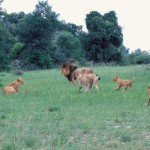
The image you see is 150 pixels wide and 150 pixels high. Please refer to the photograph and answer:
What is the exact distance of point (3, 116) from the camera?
13102 millimetres

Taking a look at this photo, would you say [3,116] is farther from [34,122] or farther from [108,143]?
[108,143]

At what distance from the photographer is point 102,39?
63062 mm

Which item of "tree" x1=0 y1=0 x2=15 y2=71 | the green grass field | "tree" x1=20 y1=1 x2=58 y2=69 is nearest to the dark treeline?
"tree" x1=20 y1=1 x2=58 y2=69

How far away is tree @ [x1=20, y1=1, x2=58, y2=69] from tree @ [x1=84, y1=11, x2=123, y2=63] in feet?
19.4

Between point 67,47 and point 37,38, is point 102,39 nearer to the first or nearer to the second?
point 67,47

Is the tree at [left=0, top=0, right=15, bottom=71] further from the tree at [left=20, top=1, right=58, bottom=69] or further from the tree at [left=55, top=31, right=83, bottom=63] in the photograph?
the tree at [left=55, top=31, right=83, bottom=63]

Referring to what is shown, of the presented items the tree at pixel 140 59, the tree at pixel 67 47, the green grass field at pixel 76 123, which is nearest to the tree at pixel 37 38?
the tree at pixel 67 47

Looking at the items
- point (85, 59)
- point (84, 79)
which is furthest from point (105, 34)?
point (84, 79)

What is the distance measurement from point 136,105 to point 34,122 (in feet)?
13.9

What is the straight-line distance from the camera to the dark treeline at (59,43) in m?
58.5

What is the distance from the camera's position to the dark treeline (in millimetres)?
58500

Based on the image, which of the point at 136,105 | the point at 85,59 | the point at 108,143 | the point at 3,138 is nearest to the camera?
the point at 108,143

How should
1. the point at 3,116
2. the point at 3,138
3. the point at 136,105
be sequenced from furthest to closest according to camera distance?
1. the point at 136,105
2. the point at 3,116
3. the point at 3,138

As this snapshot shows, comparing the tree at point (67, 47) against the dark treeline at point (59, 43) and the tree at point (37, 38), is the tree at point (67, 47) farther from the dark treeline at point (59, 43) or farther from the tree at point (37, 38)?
the tree at point (37, 38)
